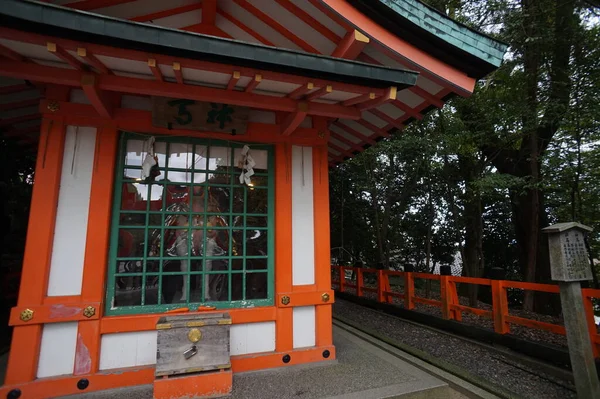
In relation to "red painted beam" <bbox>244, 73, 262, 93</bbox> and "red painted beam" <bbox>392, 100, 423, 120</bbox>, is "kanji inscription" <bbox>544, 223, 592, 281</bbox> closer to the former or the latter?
"red painted beam" <bbox>392, 100, 423, 120</bbox>

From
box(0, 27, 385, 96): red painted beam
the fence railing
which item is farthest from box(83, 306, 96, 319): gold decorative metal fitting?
the fence railing

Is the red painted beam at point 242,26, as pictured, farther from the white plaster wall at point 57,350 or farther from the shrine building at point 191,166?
the white plaster wall at point 57,350

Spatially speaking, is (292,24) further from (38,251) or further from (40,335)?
(40,335)

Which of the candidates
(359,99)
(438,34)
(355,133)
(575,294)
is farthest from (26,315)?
(575,294)

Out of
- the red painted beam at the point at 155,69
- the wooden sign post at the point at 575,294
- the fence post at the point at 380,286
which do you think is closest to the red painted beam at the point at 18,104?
the red painted beam at the point at 155,69

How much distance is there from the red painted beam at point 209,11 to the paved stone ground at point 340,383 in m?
4.27

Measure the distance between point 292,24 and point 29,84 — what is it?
3123 millimetres

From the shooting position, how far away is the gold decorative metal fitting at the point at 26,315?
2963mm

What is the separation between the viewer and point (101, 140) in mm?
3400

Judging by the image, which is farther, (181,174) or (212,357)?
Result: (181,174)

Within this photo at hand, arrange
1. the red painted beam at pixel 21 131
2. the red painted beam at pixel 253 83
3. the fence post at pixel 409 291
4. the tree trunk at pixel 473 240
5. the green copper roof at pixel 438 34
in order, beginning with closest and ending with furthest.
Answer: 1. the red painted beam at pixel 253 83
2. the green copper roof at pixel 438 34
3. the red painted beam at pixel 21 131
4. the fence post at pixel 409 291
5. the tree trunk at pixel 473 240

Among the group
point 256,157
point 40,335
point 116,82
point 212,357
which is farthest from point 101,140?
point 212,357

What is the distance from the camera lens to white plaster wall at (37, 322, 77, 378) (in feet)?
10.00

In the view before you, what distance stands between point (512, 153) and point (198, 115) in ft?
28.8
